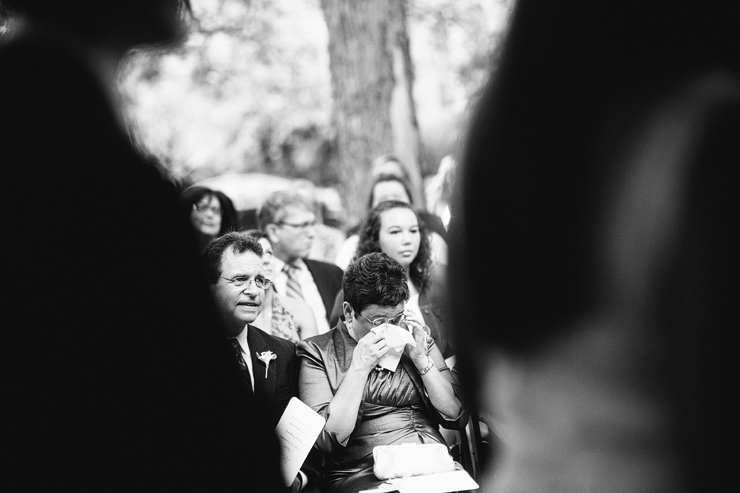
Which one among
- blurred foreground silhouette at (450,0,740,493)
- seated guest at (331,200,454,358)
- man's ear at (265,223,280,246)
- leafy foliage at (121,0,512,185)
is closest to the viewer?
blurred foreground silhouette at (450,0,740,493)

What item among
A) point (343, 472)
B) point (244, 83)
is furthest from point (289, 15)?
point (343, 472)

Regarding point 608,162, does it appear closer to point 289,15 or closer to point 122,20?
point 122,20

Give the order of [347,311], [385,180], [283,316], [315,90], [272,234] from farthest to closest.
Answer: [315,90], [385,180], [272,234], [283,316], [347,311]

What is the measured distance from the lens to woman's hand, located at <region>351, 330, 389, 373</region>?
3236mm

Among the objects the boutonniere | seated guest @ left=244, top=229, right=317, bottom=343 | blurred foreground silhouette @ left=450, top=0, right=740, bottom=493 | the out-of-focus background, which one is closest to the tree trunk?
the out-of-focus background

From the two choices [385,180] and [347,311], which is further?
[385,180]

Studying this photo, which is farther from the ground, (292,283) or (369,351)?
(292,283)

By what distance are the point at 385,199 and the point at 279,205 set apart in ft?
2.48

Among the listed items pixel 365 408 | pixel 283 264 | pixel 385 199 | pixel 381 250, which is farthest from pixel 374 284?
pixel 385 199

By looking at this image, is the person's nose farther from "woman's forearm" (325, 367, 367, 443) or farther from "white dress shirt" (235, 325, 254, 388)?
"woman's forearm" (325, 367, 367, 443)

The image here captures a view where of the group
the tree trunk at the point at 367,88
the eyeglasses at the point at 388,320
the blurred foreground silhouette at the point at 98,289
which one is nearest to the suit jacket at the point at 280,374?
the eyeglasses at the point at 388,320

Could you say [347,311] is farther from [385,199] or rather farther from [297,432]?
[385,199]

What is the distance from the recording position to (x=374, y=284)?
3457 mm

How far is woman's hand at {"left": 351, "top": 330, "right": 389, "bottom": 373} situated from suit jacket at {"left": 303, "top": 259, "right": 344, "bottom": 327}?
1.43 m
